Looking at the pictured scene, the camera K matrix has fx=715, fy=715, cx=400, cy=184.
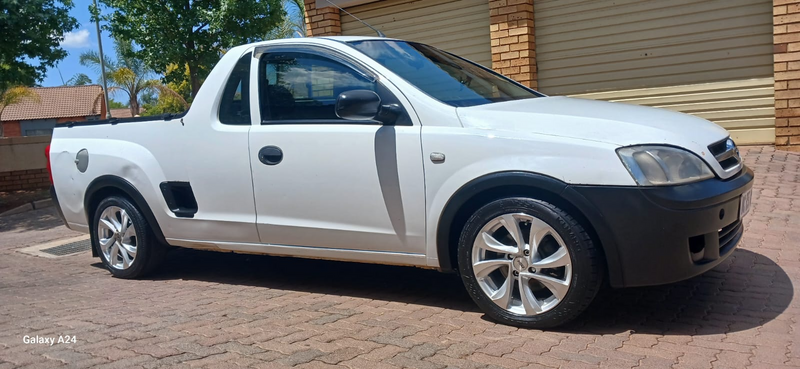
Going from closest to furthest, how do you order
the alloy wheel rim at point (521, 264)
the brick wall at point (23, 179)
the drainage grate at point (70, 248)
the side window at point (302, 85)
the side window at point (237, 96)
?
the alloy wheel rim at point (521, 264) < the side window at point (302, 85) < the side window at point (237, 96) < the drainage grate at point (70, 248) < the brick wall at point (23, 179)

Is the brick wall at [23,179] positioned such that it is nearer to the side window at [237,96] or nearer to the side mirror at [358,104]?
the side window at [237,96]

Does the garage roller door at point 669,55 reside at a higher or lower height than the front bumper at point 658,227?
higher

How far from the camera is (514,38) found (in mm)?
10320

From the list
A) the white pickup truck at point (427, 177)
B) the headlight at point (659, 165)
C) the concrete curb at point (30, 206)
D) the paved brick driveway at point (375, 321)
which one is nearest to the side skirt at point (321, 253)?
the white pickup truck at point (427, 177)

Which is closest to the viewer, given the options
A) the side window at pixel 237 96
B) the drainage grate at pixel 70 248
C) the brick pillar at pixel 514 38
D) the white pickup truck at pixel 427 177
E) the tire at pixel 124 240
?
the white pickup truck at pixel 427 177

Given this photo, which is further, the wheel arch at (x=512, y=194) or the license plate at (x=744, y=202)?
the license plate at (x=744, y=202)

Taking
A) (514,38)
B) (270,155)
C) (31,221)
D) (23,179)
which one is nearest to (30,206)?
(31,221)

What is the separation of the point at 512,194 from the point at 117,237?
11.3 feet

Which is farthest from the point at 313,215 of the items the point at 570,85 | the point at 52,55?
the point at 52,55

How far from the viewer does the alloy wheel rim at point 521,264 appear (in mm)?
3695

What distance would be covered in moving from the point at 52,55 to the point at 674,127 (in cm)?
1159

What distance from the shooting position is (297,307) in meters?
4.54

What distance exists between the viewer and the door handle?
4.58 m

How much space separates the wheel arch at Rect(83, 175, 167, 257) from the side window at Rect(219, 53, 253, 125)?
1.04 m
